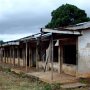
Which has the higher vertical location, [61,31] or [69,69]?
[61,31]

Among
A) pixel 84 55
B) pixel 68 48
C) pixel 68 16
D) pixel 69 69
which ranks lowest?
pixel 69 69

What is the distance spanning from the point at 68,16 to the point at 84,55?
21.9 m

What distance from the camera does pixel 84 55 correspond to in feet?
56.7

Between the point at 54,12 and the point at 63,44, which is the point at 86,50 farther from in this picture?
the point at 54,12

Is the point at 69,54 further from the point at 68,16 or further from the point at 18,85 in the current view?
the point at 68,16

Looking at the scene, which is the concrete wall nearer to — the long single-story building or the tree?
the long single-story building

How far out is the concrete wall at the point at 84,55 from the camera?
55.7 ft

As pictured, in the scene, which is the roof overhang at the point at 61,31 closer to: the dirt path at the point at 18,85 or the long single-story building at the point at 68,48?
the long single-story building at the point at 68,48

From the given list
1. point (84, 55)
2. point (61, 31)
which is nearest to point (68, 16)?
point (84, 55)

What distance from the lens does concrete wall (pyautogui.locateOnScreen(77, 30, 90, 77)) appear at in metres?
17.0

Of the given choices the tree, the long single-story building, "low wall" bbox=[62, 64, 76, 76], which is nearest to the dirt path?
the long single-story building

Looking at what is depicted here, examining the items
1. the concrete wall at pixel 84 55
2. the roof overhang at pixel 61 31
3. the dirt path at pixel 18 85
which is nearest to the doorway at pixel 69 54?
the concrete wall at pixel 84 55

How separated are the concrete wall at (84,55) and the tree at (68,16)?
2068cm

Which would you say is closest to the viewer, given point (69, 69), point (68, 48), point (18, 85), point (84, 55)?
point (18, 85)
